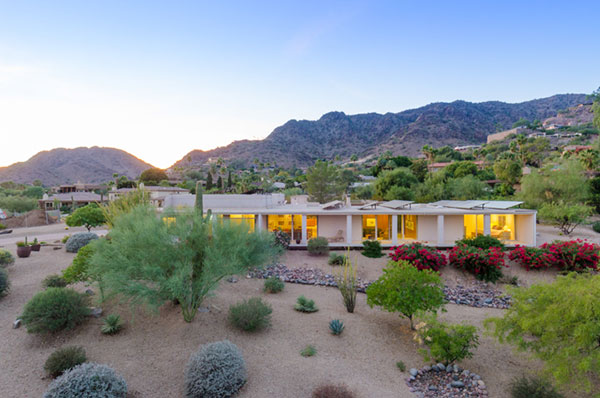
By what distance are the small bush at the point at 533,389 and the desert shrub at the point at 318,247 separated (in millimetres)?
11022

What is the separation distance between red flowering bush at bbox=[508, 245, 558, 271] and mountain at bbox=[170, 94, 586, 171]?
110 metres

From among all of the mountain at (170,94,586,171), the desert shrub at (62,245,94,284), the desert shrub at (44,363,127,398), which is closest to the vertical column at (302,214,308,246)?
the desert shrub at (62,245,94,284)

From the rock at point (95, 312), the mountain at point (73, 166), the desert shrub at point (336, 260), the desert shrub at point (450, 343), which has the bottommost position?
the desert shrub at point (336, 260)

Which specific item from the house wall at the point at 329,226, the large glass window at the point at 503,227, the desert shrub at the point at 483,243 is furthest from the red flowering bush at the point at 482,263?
the house wall at the point at 329,226

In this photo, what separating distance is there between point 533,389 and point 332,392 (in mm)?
3957

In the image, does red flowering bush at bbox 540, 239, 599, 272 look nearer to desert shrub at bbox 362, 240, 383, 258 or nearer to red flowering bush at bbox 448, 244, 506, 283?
red flowering bush at bbox 448, 244, 506, 283

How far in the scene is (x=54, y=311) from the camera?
7164mm

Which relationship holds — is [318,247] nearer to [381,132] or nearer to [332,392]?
[332,392]

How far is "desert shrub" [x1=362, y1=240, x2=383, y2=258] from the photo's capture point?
16.2m

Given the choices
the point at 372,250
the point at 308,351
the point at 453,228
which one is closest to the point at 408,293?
the point at 308,351

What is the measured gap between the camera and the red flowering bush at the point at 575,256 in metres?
13.4

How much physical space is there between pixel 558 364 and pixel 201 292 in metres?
7.64

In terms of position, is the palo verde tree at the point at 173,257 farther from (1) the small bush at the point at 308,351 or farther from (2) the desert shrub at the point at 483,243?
(2) the desert shrub at the point at 483,243

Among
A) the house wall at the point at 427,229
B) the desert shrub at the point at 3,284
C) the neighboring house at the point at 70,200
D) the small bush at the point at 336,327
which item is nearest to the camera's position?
the small bush at the point at 336,327
